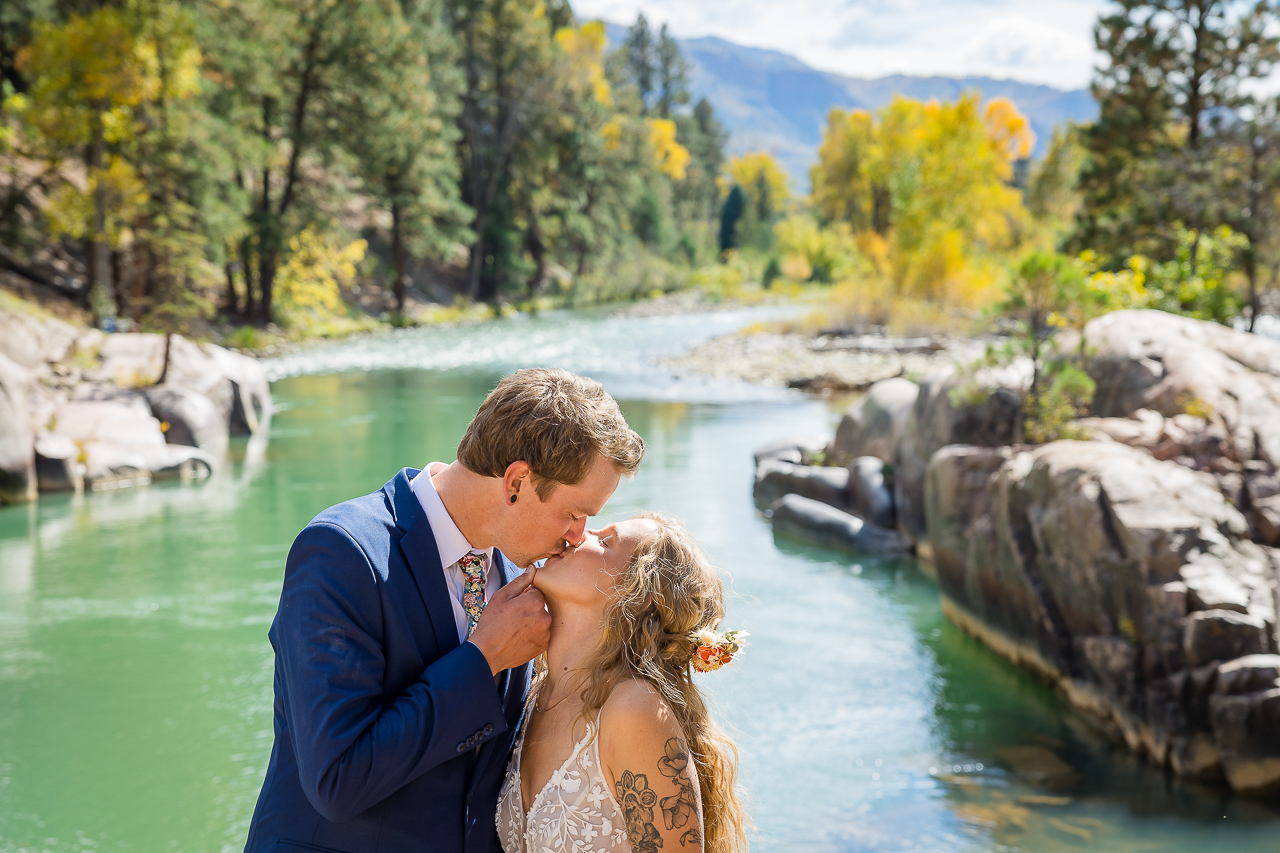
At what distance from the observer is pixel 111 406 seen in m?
12.9

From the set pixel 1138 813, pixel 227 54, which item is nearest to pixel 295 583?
pixel 1138 813

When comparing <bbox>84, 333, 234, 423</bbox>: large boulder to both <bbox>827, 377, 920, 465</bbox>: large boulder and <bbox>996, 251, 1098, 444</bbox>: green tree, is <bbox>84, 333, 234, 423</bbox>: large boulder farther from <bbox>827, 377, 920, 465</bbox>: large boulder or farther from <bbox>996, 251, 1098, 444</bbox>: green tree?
<bbox>996, 251, 1098, 444</bbox>: green tree

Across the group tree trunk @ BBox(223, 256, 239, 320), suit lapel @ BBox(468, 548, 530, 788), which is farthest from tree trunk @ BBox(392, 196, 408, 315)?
suit lapel @ BBox(468, 548, 530, 788)

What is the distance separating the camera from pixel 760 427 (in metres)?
16.1

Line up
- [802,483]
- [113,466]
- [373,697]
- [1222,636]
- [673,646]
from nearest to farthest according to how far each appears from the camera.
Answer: [373,697] < [673,646] < [1222,636] < [802,483] < [113,466]

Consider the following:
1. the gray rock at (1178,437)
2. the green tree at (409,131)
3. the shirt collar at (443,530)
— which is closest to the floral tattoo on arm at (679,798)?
the shirt collar at (443,530)

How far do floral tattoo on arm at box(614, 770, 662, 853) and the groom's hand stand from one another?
0.34 meters

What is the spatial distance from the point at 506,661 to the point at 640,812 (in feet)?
1.50

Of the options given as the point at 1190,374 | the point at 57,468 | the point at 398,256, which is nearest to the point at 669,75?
the point at 398,256

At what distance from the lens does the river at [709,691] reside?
4.96m

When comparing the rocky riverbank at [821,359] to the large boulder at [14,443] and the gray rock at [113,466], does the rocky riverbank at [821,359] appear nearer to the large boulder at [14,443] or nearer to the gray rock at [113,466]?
the gray rock at [113,466]

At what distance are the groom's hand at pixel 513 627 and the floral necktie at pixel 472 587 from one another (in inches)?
1.7

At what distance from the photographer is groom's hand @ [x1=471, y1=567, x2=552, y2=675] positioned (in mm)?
1911

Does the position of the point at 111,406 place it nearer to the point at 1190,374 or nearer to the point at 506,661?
the point at 1190,374
